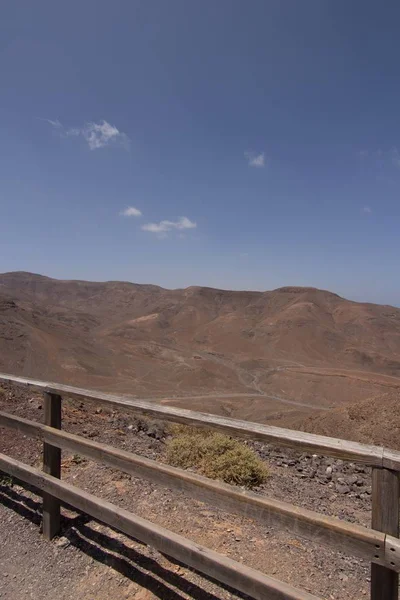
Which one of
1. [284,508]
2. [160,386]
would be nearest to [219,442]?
[284,508]

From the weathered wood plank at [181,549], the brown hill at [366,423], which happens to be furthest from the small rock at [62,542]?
the brown hill at [366,423]

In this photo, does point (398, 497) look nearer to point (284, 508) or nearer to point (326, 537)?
point (326, 537)

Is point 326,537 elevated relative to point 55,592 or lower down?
elevated

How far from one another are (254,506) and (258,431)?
16.9 inches

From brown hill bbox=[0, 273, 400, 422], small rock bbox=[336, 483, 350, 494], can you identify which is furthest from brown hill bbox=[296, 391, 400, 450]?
brown hill bbox=[0, 273, 400, 422]

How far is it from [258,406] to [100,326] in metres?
67.8

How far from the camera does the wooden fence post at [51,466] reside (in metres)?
3.55

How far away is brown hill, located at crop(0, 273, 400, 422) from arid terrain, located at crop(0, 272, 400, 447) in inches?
9.9

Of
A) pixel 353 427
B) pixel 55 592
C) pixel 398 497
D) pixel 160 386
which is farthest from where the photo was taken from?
pixel 160 386

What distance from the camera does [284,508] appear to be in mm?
2307

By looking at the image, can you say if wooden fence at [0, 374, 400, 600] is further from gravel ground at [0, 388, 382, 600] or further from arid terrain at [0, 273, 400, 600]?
arid terrain at [0, 273, 400, 600]

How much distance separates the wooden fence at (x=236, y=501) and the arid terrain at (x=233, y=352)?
432 inches

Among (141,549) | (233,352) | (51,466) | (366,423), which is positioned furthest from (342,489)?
(233,352)

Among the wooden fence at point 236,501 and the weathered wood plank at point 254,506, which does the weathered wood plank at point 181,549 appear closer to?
the wooden fence at point 236,501
